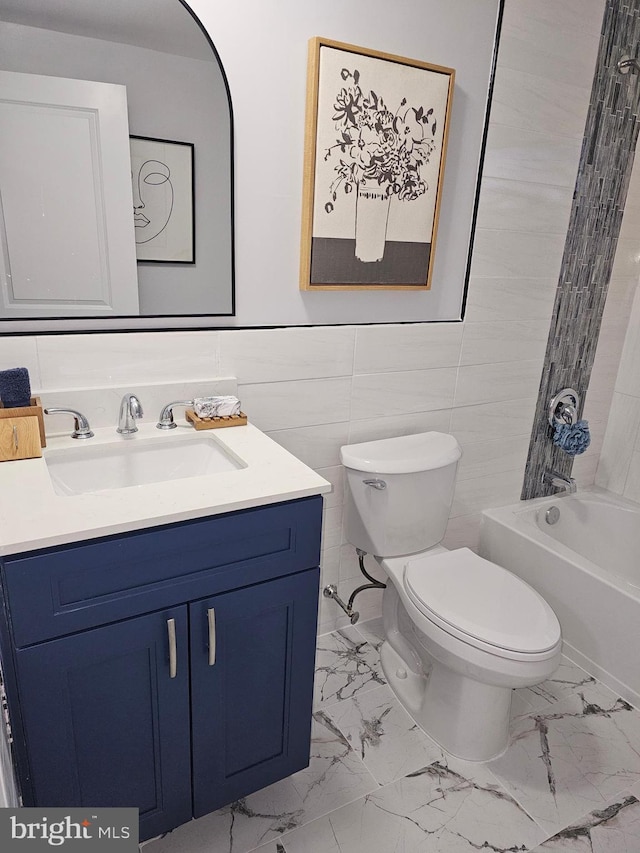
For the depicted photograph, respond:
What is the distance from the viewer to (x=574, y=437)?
91.7 inches

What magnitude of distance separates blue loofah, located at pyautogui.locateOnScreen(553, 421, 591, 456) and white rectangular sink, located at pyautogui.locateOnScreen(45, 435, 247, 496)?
148cm

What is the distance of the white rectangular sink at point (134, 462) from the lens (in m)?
1.39

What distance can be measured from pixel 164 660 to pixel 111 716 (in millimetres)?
146

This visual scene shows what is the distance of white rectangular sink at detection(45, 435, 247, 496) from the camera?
1.39 meters

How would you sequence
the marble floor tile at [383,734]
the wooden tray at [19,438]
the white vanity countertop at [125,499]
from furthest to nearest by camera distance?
the marble floor tile at [383,734] < the wooden tray at [19,438] < the white vanity countertop at [125,499]

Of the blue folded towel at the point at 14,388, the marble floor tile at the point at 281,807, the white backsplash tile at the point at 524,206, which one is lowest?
the marble floor tile at the point at 281,807

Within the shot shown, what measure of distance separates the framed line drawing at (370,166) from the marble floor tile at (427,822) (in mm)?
1410

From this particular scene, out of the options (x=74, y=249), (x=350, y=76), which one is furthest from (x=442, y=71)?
(x=74, y=249)

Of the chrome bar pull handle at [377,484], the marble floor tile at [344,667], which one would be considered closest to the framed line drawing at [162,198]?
the chrome bar pull handle at [377,484]

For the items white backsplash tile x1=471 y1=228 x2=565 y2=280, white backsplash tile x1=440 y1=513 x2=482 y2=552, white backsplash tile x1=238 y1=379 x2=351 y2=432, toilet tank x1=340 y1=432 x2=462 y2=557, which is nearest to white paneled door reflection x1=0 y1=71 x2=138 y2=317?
white backsplash tile x1=238 y1=379 x2=351 y2=432

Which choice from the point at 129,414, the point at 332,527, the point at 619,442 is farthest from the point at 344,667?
the point at 619,442

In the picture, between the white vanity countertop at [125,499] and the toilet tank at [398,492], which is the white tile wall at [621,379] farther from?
the white vanity countertop at [125,499]

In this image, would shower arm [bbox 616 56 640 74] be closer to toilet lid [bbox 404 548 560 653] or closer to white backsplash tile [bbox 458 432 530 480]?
white backsplash tile [bbox 458 432 530 480]

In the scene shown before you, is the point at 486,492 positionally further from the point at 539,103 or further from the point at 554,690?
the point at 539,103
